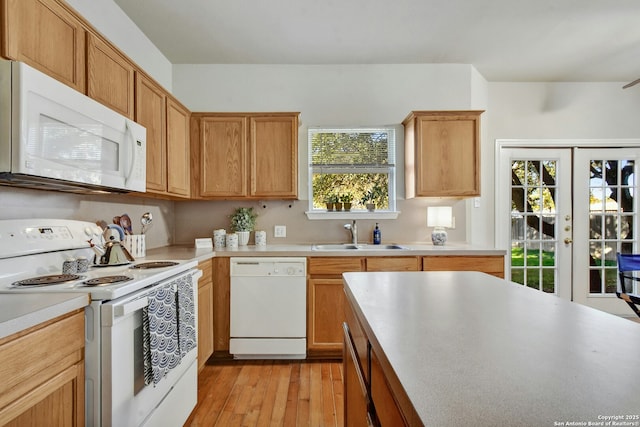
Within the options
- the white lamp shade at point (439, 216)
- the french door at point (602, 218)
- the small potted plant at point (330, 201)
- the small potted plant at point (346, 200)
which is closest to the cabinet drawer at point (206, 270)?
the small potted plant at point (330, 201)

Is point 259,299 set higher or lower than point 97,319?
lower

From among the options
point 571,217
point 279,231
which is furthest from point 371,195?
point 571,217

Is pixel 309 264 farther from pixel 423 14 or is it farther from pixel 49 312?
pixel 423 14

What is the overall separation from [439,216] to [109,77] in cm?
273

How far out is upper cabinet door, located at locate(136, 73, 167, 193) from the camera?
2.05 metres

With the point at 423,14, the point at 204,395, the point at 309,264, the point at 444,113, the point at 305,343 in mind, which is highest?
the point at 423,14

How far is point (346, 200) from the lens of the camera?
10.5 feet

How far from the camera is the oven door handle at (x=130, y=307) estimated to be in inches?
45.7

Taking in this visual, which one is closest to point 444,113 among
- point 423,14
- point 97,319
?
point 423,14

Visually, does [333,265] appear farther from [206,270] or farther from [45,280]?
[45,280]

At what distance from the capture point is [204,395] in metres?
2.09

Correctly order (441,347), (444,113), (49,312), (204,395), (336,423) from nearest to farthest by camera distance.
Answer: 1. (441,347)
2. (49,312)
3. (336,423)
4. (204,395)
5. (444,113)

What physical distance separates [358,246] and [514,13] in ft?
7.49

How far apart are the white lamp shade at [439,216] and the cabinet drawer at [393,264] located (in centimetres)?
57
